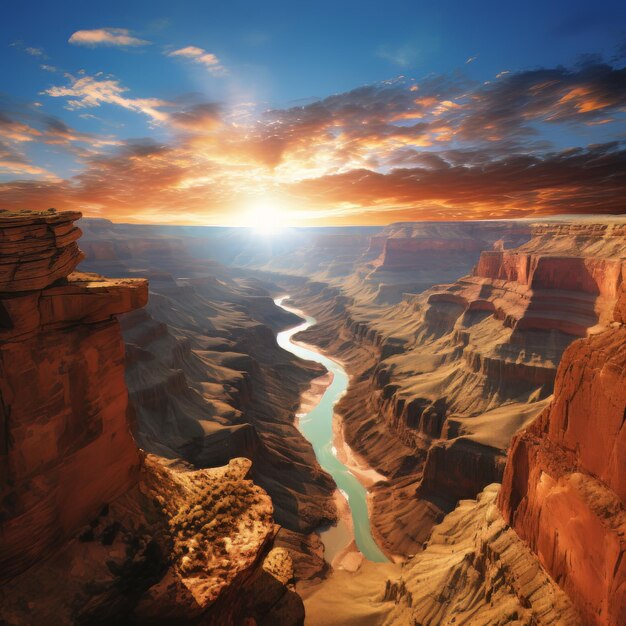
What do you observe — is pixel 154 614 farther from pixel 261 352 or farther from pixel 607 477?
pixel 261 352

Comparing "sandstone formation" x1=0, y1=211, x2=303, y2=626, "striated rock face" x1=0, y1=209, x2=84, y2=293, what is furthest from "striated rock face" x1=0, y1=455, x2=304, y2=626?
"striated rock face" x1=0, y1=209, x2=84, y2=293

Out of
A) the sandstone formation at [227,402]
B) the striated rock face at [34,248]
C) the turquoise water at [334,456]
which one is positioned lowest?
the turquoise water at [334,456]

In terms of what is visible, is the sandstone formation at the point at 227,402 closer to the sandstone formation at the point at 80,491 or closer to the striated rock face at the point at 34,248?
the sandstone formation at the point at 80,491

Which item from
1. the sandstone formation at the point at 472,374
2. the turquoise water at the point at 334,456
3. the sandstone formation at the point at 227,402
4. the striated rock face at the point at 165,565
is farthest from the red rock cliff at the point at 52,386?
the sandstone formation at the point at 472,374

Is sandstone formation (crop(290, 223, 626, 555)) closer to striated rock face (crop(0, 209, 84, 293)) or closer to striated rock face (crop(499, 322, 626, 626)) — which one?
striated rock face (crop(499, 322, 626, 626))

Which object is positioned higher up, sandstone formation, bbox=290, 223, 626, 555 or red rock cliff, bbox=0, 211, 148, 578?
red rock cliff, bbox=0, 211, 148, 578

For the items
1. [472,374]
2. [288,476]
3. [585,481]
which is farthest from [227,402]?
[585,481]
